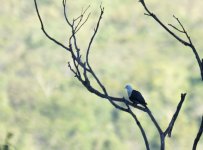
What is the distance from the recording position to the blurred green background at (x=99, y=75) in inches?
4104

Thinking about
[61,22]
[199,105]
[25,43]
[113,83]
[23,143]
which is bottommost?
[23,143]

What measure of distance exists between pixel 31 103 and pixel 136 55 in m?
31.6

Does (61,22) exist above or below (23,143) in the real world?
above

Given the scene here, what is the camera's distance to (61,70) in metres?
127

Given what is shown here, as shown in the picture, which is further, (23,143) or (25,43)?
(25,43)

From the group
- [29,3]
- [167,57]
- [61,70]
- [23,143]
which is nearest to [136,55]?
[167,57]

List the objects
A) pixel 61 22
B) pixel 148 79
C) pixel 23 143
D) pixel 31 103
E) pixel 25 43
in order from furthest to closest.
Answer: pixel 61 22, pixel 25 43, pixel 148 79, pixel 31 103, pixel 23 143

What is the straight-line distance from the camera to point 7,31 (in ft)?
438

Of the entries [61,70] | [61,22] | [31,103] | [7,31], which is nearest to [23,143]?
[31,103]

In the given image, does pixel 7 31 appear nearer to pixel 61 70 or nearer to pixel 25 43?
pixel 25 43

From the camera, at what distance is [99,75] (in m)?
120

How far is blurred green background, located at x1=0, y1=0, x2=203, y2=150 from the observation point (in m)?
104

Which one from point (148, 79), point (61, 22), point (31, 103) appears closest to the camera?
point (31, 103)

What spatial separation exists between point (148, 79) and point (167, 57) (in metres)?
18.2
